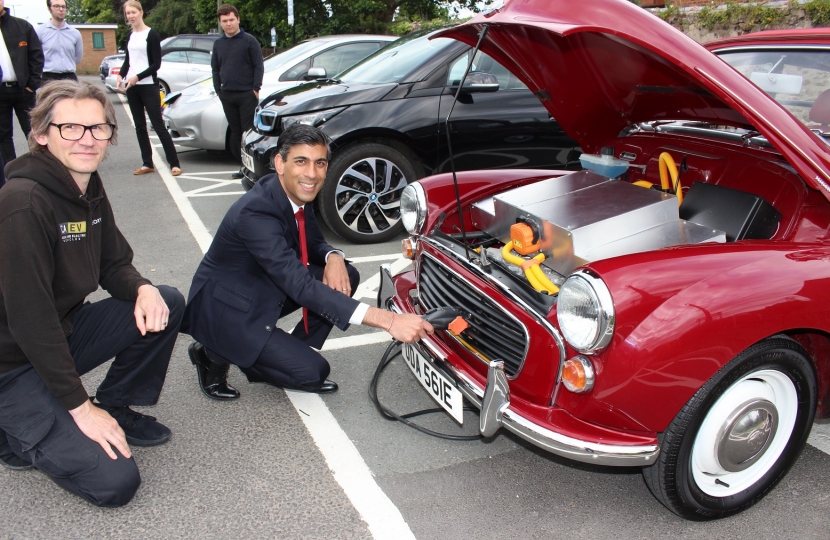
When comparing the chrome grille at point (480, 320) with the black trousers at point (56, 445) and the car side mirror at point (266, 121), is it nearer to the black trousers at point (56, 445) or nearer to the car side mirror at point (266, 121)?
the black trousers at point (56, 445)

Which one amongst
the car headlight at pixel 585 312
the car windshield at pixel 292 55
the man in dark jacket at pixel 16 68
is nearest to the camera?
the car headlight at pixel 585 312

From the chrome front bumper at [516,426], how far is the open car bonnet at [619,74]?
109cm

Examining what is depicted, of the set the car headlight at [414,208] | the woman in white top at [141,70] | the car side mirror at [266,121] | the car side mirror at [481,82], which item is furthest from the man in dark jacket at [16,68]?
the car headlight at [414,208]

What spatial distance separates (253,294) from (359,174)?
7.24 feet

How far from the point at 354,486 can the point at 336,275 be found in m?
1.05

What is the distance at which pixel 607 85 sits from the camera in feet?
9.98

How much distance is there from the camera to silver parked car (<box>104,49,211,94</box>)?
1365 cm

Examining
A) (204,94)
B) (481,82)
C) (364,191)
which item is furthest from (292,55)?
(481,82)

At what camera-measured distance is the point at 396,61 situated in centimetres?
543

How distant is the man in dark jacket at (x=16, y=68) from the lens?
6.06 meters

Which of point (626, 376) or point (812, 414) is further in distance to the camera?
point (812, 414)

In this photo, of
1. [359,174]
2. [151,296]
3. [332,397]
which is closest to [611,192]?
[332,397]

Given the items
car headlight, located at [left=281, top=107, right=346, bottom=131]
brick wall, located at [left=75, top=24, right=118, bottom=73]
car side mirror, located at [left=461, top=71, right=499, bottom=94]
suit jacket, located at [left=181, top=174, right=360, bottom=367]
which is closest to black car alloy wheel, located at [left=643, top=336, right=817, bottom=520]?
suit jacket, located at [left=181, top=174, right=360, bottom=367]

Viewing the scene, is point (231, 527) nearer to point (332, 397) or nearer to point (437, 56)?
point (332, 397)
